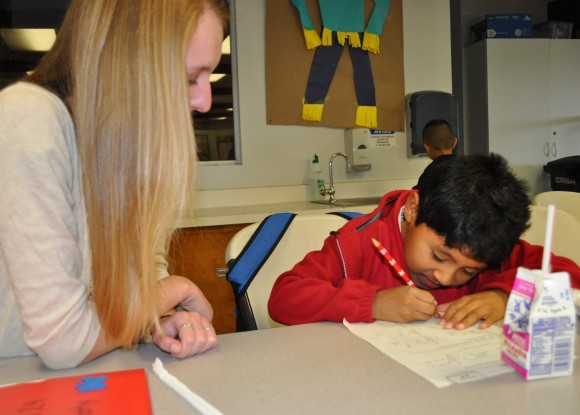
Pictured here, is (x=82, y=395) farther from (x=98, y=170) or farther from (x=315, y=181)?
(x=315, y=181)

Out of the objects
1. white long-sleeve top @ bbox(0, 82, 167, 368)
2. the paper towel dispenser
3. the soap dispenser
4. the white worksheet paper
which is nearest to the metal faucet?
the soap dispenser

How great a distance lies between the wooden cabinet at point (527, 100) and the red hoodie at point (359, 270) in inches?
144

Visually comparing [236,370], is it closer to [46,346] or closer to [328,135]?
[46,346]

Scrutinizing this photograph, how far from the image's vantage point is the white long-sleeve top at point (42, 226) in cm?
74

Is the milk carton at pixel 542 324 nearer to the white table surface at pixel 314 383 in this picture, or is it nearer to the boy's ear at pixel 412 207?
the white table surface at pixel 314 383

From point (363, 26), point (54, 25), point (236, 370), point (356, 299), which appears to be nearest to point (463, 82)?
point (363, 26)

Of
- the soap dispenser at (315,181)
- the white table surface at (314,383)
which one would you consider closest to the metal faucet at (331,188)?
the soap dispenser at (315,181)

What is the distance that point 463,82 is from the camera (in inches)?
204

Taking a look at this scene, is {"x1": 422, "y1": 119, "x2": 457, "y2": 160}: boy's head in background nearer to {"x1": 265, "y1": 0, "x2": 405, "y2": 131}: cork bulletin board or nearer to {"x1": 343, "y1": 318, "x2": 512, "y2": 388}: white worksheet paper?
{"x1": 265, "y1": 0, "x2": 405, "y2": 131}: cork bulletin board

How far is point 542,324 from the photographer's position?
724mm

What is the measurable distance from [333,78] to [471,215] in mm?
2448

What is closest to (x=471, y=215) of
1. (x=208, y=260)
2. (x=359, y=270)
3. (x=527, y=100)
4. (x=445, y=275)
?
(x=445, y=275)

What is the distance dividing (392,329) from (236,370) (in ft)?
1.06

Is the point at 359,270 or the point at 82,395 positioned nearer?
the point at 82,395
